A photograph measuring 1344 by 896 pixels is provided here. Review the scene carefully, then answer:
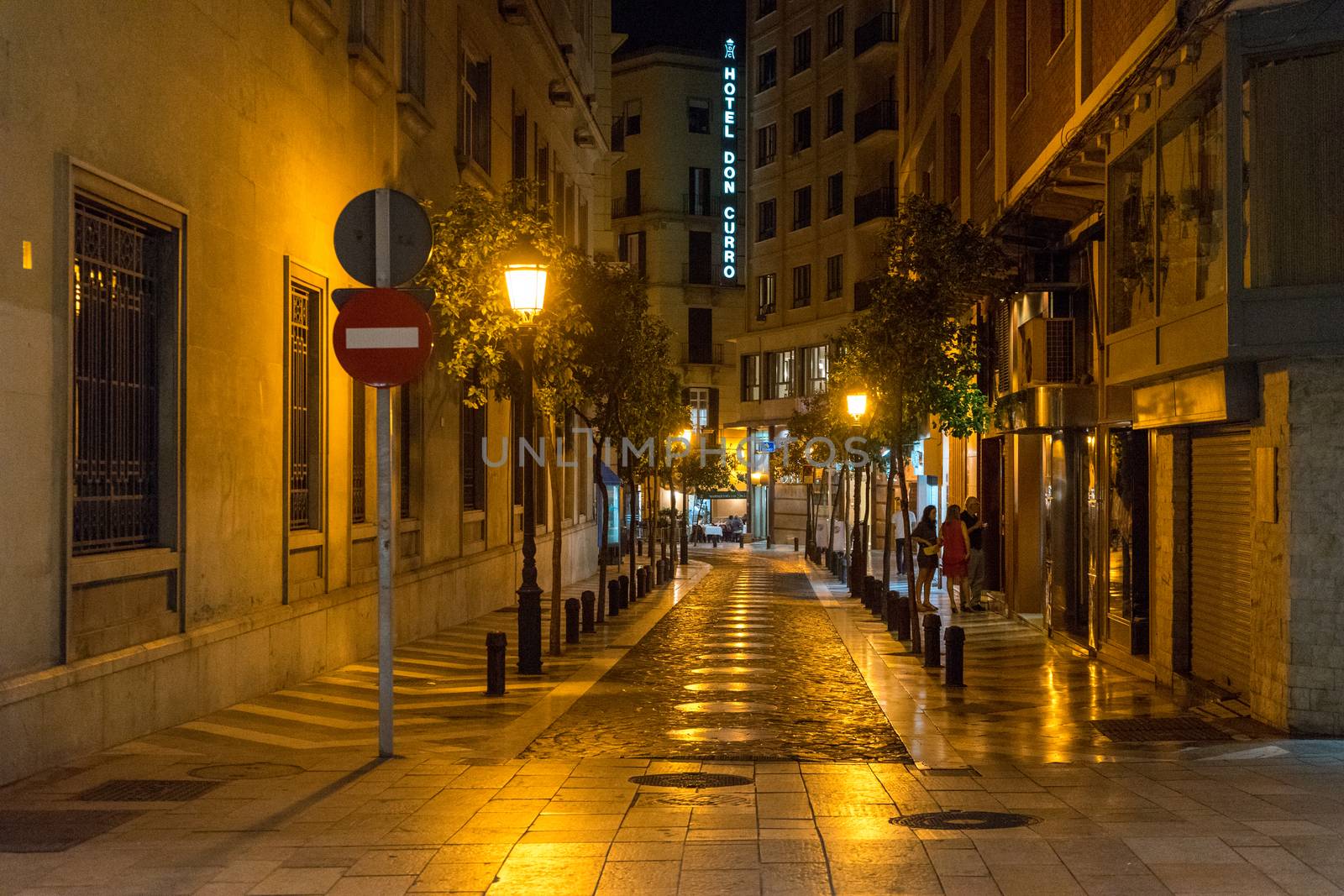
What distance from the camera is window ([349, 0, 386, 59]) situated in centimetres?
1733

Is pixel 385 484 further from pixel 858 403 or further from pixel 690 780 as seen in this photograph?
pixel 858 403

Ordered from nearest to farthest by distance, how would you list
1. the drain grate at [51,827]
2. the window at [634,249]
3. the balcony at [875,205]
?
the drain grate at [51,827], the balcony at [875,205], the window at [634,249]

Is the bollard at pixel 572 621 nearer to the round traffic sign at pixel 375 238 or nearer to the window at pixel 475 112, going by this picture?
the window at pixel 475 112

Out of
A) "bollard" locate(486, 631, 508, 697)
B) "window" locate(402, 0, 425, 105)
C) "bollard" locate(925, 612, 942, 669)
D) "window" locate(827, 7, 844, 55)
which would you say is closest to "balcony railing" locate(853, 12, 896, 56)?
"window" locate(827, 7, 844, 55)

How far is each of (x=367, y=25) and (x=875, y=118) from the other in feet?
129

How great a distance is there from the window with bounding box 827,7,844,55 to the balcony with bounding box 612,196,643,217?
18877 millimetres

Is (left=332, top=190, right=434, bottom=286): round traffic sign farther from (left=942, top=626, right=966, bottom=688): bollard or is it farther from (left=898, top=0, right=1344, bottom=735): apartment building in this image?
(left=942, top=626, right=966, bottom=688): bollard

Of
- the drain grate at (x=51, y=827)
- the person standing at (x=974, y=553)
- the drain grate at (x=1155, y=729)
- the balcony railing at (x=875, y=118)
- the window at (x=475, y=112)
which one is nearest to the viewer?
the drain grate at (x=51, y=827)

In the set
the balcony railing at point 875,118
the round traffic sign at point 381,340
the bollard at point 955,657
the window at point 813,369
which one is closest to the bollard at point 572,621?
the bollard at point 955,657

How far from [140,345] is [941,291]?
1000 centimetres

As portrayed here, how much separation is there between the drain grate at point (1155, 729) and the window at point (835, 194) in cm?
4643

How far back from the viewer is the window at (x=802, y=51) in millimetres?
60797

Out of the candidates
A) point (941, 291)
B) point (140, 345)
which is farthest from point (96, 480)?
point (941, 291)

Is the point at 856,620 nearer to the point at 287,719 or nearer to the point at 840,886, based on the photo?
the point at 287,719
